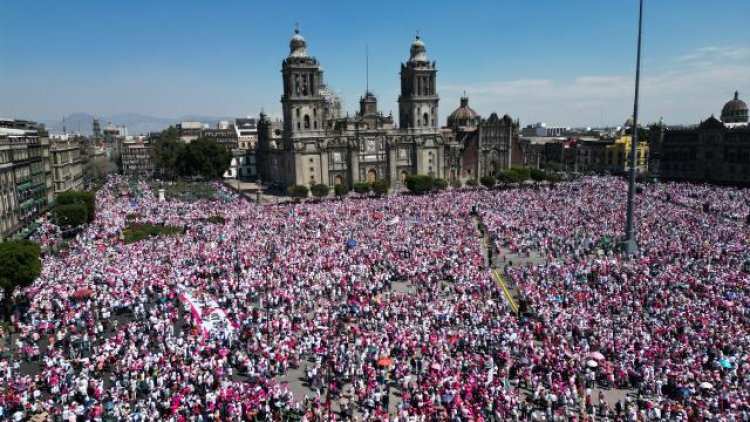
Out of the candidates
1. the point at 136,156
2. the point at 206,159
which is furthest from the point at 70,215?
the point at 136,156

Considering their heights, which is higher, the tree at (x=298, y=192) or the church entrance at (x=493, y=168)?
the church entrance at (x=493, y=168)

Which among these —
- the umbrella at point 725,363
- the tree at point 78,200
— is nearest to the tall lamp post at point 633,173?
the umbrella at point 725,363

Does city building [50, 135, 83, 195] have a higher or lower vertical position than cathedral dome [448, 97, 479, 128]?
lower

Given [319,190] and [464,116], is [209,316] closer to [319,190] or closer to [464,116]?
[319,190]

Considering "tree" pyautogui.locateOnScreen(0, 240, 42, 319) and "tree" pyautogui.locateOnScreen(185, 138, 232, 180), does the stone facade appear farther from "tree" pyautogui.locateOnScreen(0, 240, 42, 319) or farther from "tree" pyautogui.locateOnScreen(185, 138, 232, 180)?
"tree" pyautogui.locateOnScreen(0, 240, 42, 319)

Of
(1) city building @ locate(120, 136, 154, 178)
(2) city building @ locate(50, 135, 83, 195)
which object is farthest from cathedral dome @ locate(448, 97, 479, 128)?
(1) city building @ locate(120, 136, 154, 178)

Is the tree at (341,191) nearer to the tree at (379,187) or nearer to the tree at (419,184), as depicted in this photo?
the tree at (379,187)

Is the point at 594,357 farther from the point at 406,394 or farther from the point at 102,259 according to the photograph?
the point at 102,259
